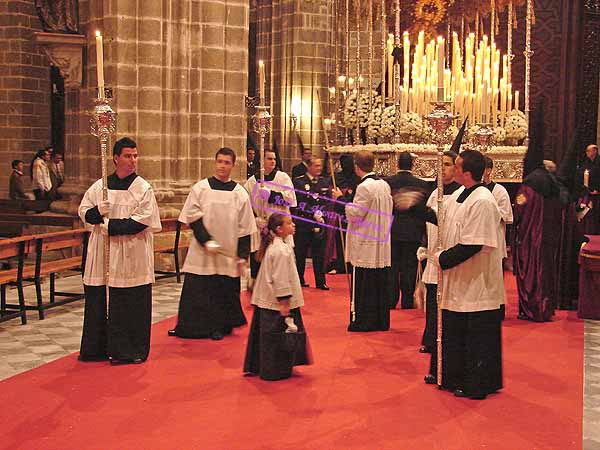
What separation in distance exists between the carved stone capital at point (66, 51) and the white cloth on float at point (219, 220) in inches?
202

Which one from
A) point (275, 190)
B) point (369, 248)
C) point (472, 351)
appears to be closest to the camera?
point (472, 351)

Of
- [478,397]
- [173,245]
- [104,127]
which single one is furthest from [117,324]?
[173,245]

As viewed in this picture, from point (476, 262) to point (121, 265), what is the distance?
303 centimetres

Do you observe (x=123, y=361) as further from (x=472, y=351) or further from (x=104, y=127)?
(x=472, y=351)

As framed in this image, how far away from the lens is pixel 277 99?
1811 centimetres

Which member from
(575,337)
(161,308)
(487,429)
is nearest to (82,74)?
(161,308)

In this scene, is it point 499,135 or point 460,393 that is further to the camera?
point 499,135

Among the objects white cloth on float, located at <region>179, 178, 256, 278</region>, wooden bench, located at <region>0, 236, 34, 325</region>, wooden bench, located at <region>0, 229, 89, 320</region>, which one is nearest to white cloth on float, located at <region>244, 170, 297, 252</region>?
white cloth on float, located at <region>179, 178, 256, 278</region>

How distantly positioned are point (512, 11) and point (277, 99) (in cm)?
603

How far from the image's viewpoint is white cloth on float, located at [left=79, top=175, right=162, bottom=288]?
7211 millimetres

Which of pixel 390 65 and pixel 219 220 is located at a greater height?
pixel 390 65

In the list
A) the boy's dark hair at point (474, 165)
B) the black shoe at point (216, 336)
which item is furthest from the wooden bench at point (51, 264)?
the boy's dark hair at point (474, 165)

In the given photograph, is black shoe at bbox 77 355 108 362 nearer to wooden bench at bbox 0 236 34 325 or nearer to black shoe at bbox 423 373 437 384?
wooden bench at bbox 0 236 34 325

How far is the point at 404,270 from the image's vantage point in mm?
10219
